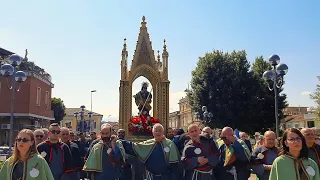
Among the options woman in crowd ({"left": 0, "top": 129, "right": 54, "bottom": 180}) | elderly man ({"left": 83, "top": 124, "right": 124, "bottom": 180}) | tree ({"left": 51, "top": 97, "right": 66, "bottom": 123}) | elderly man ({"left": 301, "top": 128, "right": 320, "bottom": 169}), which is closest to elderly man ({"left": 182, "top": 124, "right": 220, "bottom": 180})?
elderly man ({"left": 83, "top": 124, "right": 124, "bottom": 180})

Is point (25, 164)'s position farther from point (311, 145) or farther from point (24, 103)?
point (24, 103)

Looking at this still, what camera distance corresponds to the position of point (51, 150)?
6984 millimetres

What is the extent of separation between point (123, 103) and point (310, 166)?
12.7m

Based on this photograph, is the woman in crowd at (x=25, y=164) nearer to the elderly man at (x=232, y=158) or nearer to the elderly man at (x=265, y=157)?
the elderly man at (x=232, y=158)

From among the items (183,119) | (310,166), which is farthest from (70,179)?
(183,119)

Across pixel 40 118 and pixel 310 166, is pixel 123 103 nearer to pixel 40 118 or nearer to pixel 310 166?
pixel 310 166

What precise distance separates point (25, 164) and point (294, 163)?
3.43m

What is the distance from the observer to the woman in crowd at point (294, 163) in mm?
4272

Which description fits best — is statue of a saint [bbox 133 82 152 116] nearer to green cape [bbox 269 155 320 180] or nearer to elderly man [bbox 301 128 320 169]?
elderly man [bbox 301 128 320 169]

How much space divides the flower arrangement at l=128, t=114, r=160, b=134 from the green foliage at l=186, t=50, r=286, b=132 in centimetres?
1591

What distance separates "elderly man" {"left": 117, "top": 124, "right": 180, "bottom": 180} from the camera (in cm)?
749

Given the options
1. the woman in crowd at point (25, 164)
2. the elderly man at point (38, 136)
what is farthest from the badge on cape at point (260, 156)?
the elderly man at point (38, 136)

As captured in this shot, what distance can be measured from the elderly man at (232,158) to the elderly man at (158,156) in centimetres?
95

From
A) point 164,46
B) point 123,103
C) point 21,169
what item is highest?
point 164,46
